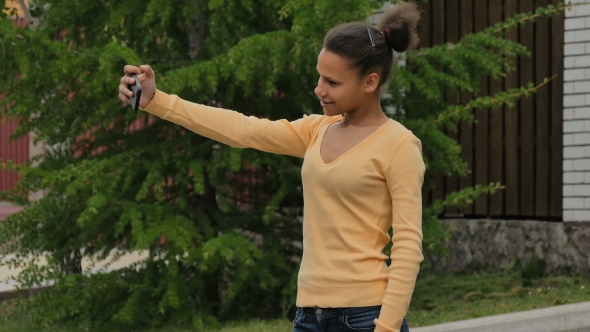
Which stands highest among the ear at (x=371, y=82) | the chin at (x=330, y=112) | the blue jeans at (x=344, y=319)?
the ear at (x=371, y=82)

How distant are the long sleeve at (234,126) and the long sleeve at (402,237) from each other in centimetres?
44

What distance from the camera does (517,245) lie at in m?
10.5

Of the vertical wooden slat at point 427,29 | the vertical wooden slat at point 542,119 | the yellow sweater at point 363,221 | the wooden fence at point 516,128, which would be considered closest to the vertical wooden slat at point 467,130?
the wooden fence at point 516,128

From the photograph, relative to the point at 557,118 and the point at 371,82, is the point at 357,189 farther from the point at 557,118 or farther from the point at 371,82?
the point at 557,118

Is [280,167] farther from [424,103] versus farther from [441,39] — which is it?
[441,39]

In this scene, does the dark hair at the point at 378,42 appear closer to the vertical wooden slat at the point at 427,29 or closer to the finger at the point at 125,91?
the finger at the point at 125,91

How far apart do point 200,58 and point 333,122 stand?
489 cm

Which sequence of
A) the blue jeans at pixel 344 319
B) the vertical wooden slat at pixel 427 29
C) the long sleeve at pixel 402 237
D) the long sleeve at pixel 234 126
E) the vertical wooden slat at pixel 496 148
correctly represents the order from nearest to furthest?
the long sleeve at pixel 402 237
the blue jeans at pixel 344 319
the long sleeve at pixel 234 126
the vertical wooden slat at pixel 496 148
the vertical wooden slat at pixel 427 29

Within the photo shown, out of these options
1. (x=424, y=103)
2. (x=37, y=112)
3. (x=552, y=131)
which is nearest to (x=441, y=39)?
(x=552, y=131)

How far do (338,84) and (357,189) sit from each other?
1.10 feet

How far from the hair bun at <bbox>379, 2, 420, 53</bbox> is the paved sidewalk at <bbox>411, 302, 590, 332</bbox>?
12.4 feet

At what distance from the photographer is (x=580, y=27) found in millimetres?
9867

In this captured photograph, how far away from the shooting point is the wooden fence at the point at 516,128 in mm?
10219

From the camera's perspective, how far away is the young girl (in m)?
3.18
